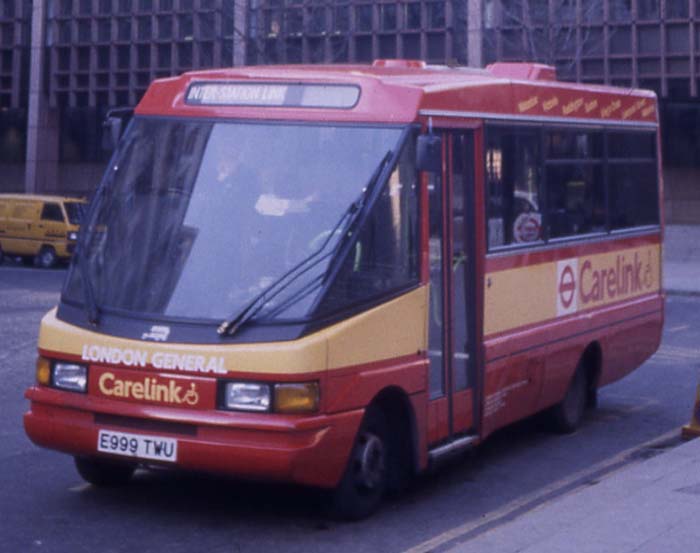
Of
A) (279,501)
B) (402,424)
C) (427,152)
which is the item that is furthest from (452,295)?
(279,501)

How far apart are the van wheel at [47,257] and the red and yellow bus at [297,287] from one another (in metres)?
25.6

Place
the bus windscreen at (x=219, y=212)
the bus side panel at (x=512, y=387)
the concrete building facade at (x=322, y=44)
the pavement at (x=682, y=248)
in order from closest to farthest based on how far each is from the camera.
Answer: the bus windscreen at (x=219, y=212) < the bus side panel at (x=512, y=387) < the concrete building facade at (x=322, y=44) < the pavement at (x=682, y=248)

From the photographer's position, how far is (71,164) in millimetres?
45438

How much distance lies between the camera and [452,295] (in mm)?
9086

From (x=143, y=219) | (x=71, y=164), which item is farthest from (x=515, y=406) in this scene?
(x=71, y=164)

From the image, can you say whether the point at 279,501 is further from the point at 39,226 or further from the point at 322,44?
the point at 322,44

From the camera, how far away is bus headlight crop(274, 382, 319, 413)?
24.7ft

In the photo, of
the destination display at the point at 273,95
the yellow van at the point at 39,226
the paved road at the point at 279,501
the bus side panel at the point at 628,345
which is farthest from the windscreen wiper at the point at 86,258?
the yellow van at the point at 39,226

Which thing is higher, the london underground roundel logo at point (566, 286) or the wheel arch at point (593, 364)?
the london underground roundel logo at point (566, 286)

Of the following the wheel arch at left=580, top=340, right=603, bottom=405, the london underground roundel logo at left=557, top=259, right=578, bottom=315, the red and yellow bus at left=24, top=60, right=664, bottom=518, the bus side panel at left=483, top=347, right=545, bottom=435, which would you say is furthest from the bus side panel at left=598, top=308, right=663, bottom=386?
the red and yellow bus at left=24, top=60, right=664, bottom=518

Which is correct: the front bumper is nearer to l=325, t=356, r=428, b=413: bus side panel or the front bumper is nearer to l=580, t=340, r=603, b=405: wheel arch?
l=325, t=356, r=428, b=413: bus side panel

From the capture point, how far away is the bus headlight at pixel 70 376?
26.4 feet

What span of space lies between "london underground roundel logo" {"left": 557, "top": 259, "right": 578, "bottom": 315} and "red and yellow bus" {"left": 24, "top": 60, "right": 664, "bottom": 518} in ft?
2.96

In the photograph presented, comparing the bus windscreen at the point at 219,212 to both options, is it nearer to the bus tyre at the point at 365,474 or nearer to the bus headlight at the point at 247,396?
the bus headlight at the point at 247,396
